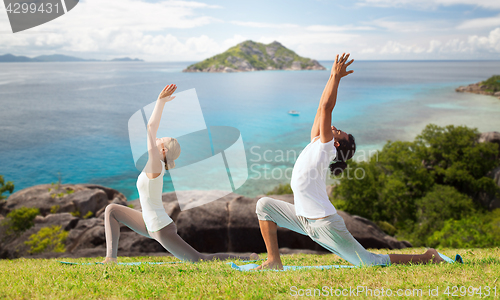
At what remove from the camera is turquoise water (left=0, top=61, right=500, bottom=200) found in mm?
61406

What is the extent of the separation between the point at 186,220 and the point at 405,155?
92.9 ft

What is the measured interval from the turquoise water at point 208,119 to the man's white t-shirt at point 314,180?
46.8 meters

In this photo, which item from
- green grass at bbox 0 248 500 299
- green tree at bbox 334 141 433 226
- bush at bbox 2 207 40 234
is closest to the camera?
green grass at bbox 0 248 500 299

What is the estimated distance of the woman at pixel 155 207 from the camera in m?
4.61

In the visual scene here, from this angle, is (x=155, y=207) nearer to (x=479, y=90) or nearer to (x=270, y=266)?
(x=270, y=266)

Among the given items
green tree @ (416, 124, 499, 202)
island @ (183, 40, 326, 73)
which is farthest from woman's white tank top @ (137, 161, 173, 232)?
island @ (183, 40, 326, 73)

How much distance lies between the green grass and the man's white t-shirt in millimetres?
790

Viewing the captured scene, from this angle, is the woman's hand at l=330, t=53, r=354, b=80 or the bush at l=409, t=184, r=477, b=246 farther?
the bush at l=409, t=184, r=477, b=246

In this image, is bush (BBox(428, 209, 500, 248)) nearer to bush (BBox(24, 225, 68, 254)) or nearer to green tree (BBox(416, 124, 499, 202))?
green tree (BBox(416, 124, 499, 202))

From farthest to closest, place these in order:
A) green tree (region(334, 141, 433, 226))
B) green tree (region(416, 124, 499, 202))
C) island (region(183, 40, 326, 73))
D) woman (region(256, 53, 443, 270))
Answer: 1. island (region(183, 40, 326, 73))
2. green tree (region(416, 124, 499, 202))
3. green tree (region(334, 141, 433, 226))
4. woman (region(256, 53, 443, 270))

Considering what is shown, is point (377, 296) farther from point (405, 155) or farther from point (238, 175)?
point (238, 175)

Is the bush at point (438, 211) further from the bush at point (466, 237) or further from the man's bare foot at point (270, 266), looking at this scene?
the man's bare foot at point (270, 266)

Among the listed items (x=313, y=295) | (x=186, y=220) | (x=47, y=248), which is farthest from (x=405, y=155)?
(x=313, y=295)

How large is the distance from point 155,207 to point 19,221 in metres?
19.9
